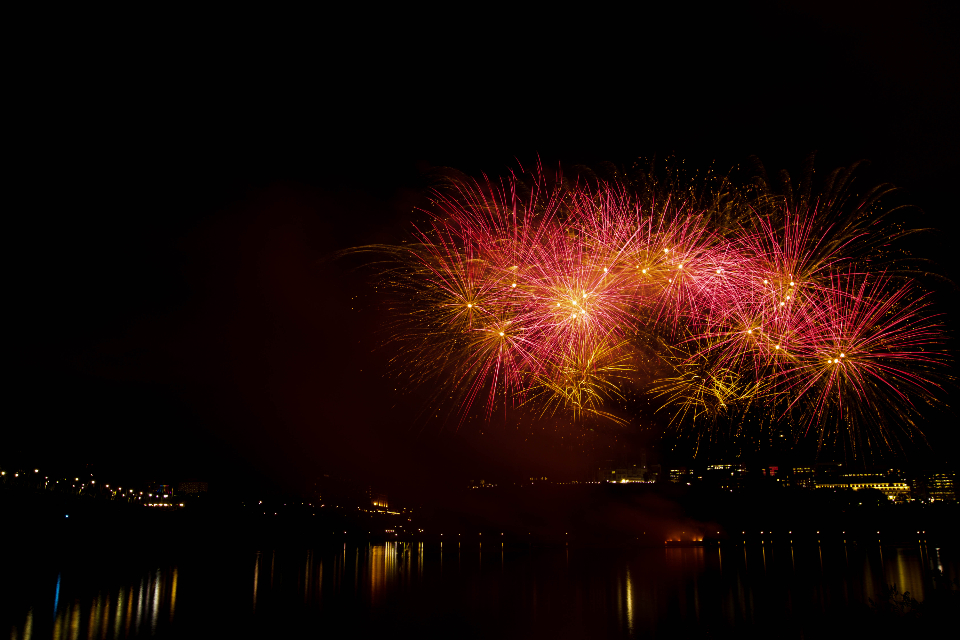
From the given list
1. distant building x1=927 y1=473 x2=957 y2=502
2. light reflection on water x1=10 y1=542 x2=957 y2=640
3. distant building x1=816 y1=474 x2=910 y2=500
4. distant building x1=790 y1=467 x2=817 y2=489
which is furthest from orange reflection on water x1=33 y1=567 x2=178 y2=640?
distant building x1=927 y1=473 x2=957 y2=502

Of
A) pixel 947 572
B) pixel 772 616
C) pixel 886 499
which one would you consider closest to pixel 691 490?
pixel 886 499

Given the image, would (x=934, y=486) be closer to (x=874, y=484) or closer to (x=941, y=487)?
(x=941, y=487)

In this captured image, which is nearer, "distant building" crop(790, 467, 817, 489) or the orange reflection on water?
the orange reflection on water

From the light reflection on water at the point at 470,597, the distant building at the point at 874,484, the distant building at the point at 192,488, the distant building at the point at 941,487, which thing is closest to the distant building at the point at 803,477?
the distant building at the point at 874,484

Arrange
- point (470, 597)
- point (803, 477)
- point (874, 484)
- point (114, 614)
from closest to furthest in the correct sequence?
point (114, 614), point (470, 597), point (803, 477), point (874, 484)

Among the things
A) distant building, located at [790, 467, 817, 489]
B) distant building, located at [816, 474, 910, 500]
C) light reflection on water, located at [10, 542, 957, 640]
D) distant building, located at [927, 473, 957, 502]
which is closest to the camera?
light reflection on water, located at [10, 542, 957, 640]

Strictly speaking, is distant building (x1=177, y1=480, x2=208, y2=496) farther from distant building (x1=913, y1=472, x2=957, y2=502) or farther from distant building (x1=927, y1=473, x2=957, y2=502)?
distant building (x1=927, y1=473, x2=957, y2=502)

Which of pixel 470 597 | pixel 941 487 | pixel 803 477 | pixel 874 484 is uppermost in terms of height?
pixel 803 477

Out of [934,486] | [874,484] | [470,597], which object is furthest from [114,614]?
[934,486]
